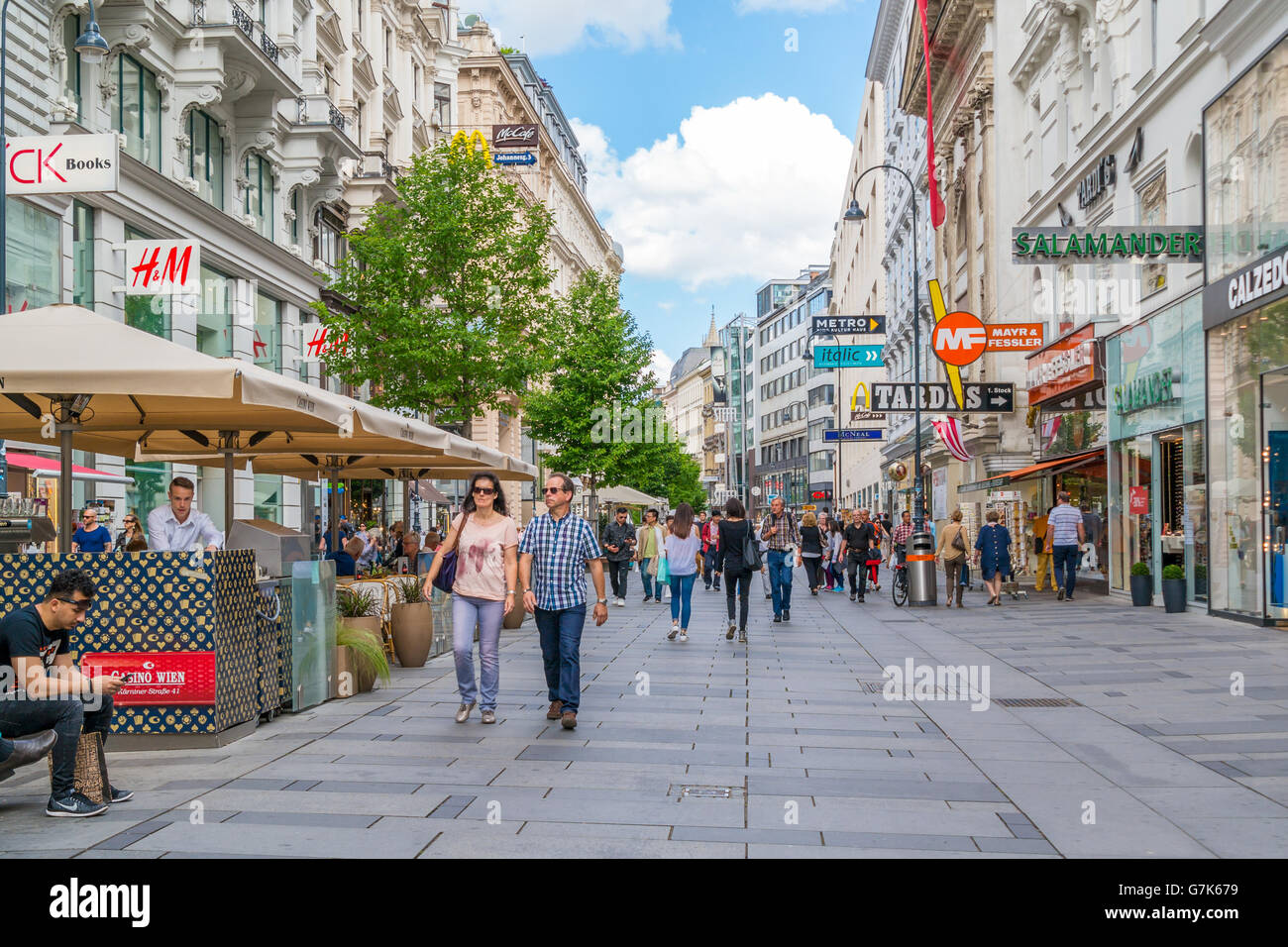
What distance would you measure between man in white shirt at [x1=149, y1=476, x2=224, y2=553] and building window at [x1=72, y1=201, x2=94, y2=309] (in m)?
11.9

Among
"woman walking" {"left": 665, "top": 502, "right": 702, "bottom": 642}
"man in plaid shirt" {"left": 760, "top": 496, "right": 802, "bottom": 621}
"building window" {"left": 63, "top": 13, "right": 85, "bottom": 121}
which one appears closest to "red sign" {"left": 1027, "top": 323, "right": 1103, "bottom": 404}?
"man in plaid shirt" {"left": 760, "top": 496, "right": 802, "bottom": 621}

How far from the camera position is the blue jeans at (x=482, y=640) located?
9328mm

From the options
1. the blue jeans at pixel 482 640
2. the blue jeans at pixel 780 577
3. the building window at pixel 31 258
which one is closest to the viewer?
the blue jeans at pixel 482 640

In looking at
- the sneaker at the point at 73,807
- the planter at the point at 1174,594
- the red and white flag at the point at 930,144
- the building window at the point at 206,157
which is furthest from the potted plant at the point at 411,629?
the red and white flag at the point at 930,144

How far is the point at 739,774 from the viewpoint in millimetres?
7359

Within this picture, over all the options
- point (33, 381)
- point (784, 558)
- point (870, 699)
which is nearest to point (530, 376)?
point (784, 558)

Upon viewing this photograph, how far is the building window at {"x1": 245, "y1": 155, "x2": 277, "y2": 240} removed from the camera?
28.5 metres

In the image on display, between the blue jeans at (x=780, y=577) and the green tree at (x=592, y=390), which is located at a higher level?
the green tree at (x=592, y=390)

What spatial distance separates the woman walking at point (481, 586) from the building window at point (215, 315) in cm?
1797

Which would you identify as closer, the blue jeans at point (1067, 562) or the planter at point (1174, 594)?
the planter at point (1174, 594)

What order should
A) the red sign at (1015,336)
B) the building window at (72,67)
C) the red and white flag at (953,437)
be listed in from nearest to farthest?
the building window at (72,67) → the red sign at (1015,336) → the red and white flag at (953,437)

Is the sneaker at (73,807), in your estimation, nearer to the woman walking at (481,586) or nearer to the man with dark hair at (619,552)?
the woman walking at (481,586)

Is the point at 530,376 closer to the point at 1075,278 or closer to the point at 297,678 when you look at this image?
the point at 1075,278

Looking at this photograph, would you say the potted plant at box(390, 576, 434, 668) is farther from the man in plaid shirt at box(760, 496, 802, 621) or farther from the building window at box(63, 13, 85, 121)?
the building window at box(63, 13, 85, 121)
